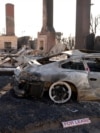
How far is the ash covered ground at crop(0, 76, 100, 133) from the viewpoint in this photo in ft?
19.7

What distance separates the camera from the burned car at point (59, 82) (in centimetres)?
812

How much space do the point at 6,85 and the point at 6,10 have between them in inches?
1544

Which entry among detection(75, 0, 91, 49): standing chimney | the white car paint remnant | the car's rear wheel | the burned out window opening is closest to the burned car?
the car's rear wheel

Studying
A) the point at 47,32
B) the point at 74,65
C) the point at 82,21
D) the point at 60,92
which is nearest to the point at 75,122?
the point at 60,92

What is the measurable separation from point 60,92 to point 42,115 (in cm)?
143

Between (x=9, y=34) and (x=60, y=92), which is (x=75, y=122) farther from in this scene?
(x=9, y=34)

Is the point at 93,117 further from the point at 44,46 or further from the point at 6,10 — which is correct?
the point at 6,10

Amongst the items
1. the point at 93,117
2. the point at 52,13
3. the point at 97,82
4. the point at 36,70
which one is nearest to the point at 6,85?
the point at 36,70

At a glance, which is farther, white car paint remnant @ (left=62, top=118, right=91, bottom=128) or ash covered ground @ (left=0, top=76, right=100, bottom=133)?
white car paint remnant @ (left=62, top=118, right=91, bottom=128)

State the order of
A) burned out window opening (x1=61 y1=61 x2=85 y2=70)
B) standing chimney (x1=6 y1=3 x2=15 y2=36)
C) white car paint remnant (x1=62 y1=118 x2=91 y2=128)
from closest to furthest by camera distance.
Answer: white car paint remnant (x1=62 y1=118 x2=91 y2=128) < burned out window opening (x1=61 y1=61 x2=85 y2=70) < standing chimney (x1=6 y1=3 x2=15 y2=36)

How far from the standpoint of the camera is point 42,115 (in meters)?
6.86

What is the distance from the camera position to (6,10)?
48656mm

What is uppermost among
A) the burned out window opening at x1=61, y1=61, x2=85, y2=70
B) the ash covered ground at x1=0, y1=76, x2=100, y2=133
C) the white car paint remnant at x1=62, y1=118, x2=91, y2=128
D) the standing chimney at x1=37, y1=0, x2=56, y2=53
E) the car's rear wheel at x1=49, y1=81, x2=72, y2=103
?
the standing chimney at x1=37, y1=0, x2=56, y2=53

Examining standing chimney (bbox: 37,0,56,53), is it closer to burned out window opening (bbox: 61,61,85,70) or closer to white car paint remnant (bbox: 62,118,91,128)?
burned out window opening (bbox: 61,61,85,70)
